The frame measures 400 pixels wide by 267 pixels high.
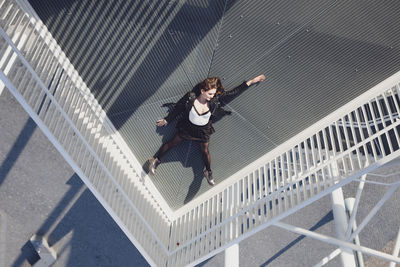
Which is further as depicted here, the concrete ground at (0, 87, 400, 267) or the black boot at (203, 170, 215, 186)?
the concrete ground at (0, 87, 400, 267)

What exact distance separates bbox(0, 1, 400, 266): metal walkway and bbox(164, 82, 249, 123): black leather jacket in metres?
0.91

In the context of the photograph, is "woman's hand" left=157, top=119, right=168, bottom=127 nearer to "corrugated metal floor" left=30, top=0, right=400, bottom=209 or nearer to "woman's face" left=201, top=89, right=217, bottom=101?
"corrugated metal floor" left=30, top=0, right=400, bottom=209

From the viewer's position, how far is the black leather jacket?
17.1 ft

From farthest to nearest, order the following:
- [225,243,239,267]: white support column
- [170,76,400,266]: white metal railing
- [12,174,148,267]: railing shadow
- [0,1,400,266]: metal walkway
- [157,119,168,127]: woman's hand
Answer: [12,174,148,267]: railing shadow → [225,243,239,267]: white support column → [157,119,168,127]: woman's hand → [170,76,400,266]: white metal railing → [0,1,400,266]: metal walkway

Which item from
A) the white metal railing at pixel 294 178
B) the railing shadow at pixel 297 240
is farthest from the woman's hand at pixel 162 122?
the railing shadow at pixel 297 240

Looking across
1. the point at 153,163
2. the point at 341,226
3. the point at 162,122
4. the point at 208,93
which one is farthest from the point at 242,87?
the point at 341,226

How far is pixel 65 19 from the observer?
5008 millimetres

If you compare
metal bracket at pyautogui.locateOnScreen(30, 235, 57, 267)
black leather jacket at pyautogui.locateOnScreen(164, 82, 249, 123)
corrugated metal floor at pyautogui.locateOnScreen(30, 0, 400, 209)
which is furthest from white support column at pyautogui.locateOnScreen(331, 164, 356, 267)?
metal bracket at pyautogui.locateOnScreen(30, 235, 57, 267)

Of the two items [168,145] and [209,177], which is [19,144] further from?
[209,177]

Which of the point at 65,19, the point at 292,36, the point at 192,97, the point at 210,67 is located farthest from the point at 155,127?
the point at 292,36

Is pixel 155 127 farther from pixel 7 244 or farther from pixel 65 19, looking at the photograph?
pixel 7 244

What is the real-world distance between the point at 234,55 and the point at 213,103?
0.72 metres

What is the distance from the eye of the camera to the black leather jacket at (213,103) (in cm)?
522

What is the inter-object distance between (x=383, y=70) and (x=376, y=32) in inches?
20.8
